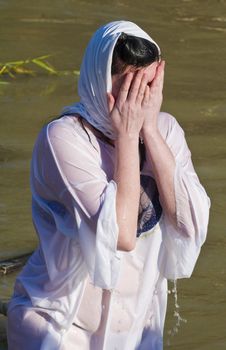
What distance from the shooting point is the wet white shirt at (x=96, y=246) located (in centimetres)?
291

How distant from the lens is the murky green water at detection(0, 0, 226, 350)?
5.09 meters

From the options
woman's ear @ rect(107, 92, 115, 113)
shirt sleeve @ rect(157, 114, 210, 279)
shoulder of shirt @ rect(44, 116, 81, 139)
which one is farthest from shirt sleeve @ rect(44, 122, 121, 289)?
shirt sleeve @ rect(157, 114, 210, 279)

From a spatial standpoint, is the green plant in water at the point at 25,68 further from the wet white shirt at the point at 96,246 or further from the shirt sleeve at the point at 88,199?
the shirt sleeve at the point at 88,199

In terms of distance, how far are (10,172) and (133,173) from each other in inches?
139

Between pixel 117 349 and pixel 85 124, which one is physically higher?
pixel 85 124

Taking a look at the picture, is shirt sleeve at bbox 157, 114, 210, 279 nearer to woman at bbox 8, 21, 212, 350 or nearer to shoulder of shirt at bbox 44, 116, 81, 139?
woman at bbox 8, 21, 212, 350

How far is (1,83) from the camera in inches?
314

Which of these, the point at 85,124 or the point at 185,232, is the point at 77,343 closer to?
the point at 185,232

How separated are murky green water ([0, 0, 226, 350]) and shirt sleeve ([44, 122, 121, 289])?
1.75 metres

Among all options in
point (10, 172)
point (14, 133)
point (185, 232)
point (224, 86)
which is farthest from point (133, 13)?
point (185, 232)

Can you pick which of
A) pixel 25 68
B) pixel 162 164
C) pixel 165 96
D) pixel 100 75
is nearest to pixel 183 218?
pixel 162 164

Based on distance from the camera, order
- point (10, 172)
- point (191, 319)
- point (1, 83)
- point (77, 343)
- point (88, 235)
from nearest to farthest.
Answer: point (88, 235), point (77, 343), point (191, 319), point (10, 172), point (1, 83)

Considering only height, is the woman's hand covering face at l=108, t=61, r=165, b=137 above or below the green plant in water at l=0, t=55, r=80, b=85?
above

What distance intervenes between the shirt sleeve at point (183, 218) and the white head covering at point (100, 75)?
0.25 meters
